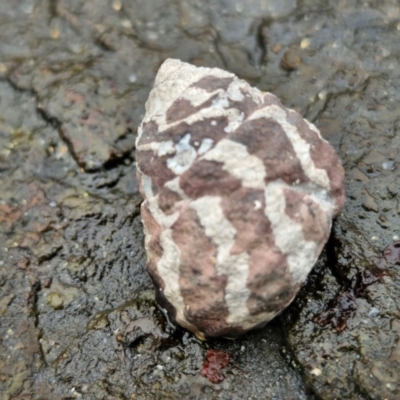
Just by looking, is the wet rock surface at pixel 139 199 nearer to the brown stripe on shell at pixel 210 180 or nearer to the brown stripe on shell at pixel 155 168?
the brown stripe on shell at pixel 155 168

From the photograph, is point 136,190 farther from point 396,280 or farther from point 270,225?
point 396,280

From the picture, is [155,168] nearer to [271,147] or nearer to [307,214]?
[271,147]

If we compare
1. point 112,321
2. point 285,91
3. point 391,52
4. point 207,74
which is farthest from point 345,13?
point 112,321

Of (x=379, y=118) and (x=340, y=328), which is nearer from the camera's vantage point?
(x=340, y=328)

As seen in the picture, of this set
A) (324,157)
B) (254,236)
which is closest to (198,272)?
(254,236)

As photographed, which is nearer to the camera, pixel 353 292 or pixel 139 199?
pixel 353 292

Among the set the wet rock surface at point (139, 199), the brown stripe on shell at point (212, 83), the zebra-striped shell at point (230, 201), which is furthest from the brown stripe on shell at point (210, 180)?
the wet rock surface at point (139, 199)


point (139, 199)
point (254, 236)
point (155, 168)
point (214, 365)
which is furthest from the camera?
point (139, 199)
